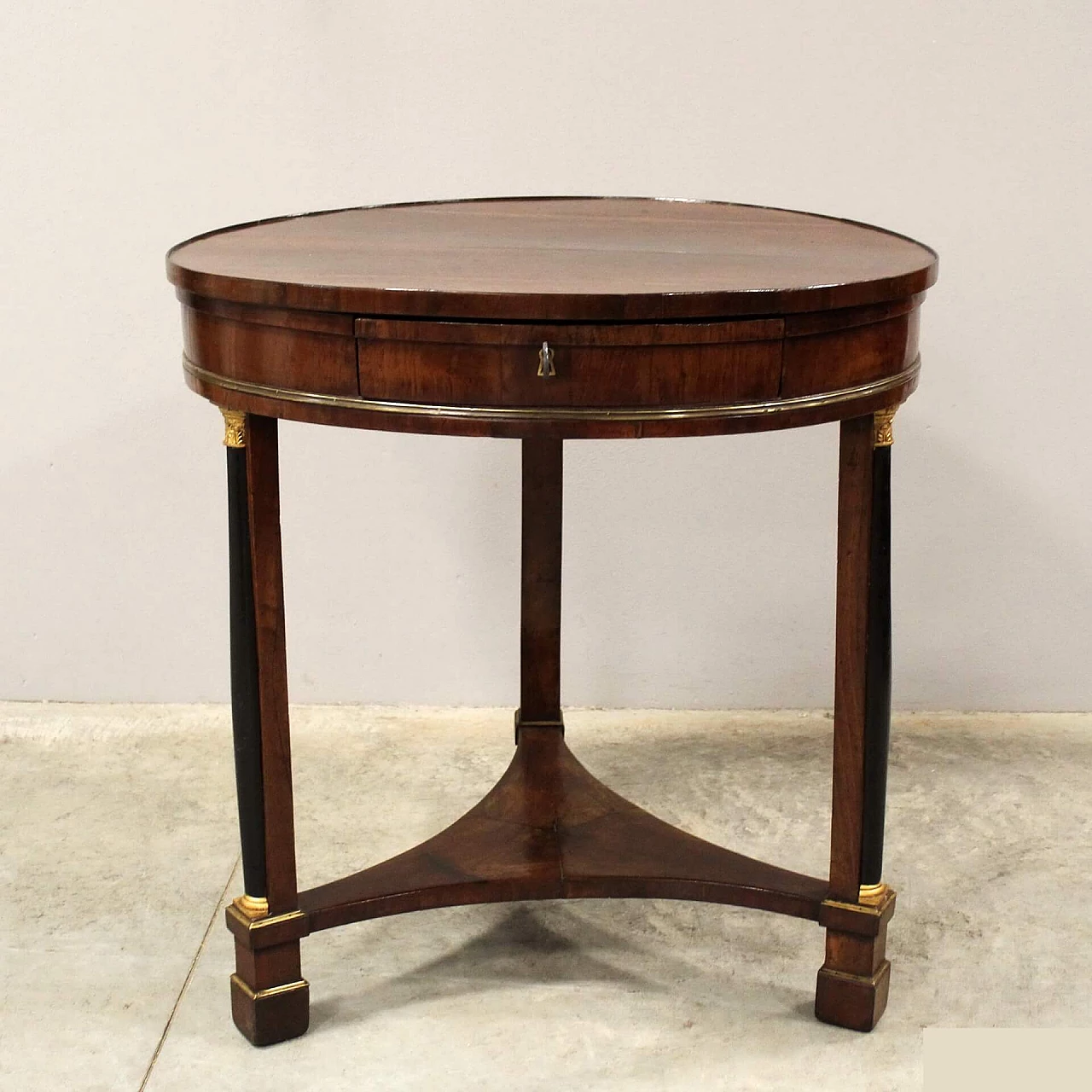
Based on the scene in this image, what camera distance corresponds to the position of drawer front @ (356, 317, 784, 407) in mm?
2045

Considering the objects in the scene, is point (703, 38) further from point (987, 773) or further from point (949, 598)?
point (987, 773)

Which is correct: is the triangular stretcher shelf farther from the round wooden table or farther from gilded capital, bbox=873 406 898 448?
gilded capital, bbox=873 406 898 448

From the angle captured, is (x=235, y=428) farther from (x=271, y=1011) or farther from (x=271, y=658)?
(x=271, y=1011)

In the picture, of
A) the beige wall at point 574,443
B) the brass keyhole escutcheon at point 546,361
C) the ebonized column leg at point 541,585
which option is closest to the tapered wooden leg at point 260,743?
the brass keyhole escutcheon at point 546,361

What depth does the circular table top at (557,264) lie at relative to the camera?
204 cm

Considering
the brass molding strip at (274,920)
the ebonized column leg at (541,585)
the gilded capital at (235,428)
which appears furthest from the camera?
the ebonized column leg at (541,585)

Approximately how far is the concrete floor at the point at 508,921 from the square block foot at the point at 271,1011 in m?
0.03

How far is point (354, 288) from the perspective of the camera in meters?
2.08

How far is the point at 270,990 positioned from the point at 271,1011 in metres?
0.03

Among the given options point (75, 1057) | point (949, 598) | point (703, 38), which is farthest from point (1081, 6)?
point (75, 1057)

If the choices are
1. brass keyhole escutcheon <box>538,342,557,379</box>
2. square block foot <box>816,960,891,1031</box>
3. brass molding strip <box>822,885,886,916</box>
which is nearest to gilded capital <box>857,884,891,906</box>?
brass molding strip <box>822,885,886,916</box>

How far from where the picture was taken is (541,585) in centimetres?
304

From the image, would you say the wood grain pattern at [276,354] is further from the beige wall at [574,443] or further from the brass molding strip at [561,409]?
the beige wall at [574,443]

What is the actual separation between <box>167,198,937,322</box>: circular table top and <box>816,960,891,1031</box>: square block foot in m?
1.04
